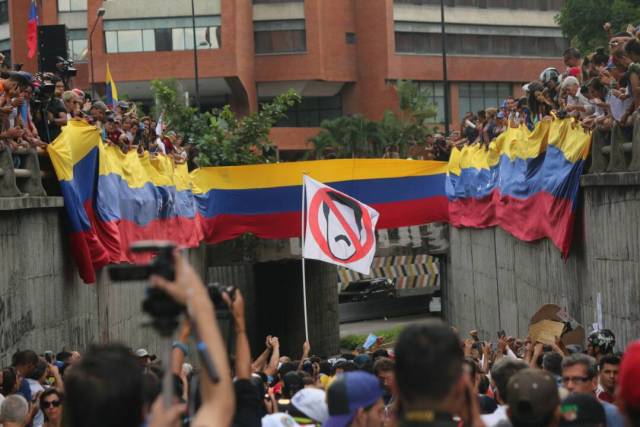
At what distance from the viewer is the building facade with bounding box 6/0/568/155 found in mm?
67188

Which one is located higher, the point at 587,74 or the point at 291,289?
the point at 587,74

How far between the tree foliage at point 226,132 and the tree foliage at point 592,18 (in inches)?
739

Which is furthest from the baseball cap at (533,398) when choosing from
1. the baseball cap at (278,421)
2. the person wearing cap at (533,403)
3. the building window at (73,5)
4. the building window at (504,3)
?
the building window at (504,3)

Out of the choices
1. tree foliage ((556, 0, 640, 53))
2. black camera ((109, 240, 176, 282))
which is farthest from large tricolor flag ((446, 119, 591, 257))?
tree foliage ((556, 0, 640, 53))

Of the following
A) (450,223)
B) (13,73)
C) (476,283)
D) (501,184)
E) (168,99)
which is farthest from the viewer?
(168,99)

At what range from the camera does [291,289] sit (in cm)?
4175

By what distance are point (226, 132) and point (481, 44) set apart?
40724 mm

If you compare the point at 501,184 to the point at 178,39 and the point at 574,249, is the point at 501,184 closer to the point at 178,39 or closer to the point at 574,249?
the point at 574,249

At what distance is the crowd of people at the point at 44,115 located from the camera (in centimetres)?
1543

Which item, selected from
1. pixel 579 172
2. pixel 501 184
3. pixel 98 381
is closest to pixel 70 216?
pixel 579 172

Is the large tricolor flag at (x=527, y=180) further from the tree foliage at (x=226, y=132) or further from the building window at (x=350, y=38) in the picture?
the building window at (x=350, y=38)

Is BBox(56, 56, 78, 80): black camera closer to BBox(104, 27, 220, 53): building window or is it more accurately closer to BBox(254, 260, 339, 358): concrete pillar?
BBox(254, 260, 339, 358): concrete pillar

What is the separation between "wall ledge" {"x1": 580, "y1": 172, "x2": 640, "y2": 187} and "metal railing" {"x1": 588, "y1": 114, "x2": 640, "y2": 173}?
0.50 ft

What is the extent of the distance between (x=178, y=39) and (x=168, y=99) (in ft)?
91.2
